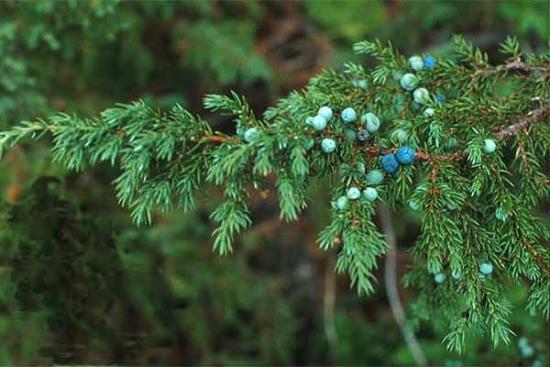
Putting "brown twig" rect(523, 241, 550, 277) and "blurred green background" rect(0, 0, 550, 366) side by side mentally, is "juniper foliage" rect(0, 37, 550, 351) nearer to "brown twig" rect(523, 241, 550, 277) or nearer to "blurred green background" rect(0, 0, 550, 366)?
"brown twig" rect(523, 241, 550, 277)

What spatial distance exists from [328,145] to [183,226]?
3.92ft

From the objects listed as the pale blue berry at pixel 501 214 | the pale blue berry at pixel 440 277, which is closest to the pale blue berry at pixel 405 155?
the pale blue berry at pixel 501 214

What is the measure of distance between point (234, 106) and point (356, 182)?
0.57 feet

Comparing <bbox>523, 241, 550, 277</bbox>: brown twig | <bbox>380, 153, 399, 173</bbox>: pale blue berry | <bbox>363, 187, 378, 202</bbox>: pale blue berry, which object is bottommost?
<bbox>523, 241, 550, 277</bbox>: brown twig

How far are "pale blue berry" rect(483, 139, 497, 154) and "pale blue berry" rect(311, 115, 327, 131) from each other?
0.65 ft

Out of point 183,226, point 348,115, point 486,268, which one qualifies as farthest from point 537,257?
point 183,226

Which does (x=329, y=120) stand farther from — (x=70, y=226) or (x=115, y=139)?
(x=70, y=226)

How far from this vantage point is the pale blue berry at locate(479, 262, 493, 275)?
93 centimetres

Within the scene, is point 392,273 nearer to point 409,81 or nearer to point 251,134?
point 409,81

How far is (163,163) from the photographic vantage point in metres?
0.97

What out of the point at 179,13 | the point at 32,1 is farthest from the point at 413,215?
the point at 32,1

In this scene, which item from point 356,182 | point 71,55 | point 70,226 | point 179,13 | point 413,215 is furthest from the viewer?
point 179,13

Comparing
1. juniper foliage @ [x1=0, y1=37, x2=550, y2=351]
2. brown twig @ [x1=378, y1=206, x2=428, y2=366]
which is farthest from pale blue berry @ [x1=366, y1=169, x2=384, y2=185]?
brown twig @ [x1=378, y1=206, x2=428, y2=366]

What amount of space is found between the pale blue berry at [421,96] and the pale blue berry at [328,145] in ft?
0.66
